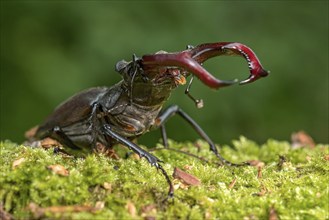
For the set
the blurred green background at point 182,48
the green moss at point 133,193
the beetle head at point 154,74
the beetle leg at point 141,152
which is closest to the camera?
the green moss at point 133,193

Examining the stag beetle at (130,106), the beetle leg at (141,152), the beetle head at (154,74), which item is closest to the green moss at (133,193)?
the beetle leg at (141,152)

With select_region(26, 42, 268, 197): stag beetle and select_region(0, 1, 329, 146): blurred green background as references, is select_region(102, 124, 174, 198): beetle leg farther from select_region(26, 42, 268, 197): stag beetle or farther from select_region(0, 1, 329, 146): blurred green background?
select_region(0, 1, 329, 146): blurred green background

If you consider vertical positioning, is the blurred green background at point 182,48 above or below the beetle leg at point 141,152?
above

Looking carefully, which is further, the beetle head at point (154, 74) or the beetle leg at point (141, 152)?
the beetle head at point (154, 74)

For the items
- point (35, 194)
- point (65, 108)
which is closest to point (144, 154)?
point (35, 194)

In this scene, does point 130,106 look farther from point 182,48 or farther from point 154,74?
point 182,48

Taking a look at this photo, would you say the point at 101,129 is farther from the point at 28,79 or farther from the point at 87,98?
the point at 28,79

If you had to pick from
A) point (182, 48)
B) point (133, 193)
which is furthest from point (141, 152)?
point (182, 48)

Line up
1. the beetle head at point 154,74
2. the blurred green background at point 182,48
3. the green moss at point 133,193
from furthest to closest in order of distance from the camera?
the blurred green background at point 182,48 < the beetle head at point 154,74 < the green moss at point 133,193

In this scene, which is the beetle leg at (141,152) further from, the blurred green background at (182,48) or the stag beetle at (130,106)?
the blurred green background at (182,48)
